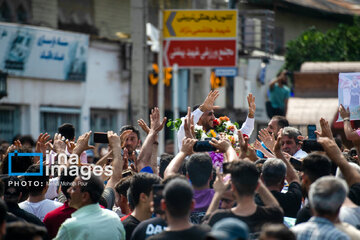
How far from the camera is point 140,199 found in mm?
7121

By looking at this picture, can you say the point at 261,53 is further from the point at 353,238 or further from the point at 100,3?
the point at 353,238

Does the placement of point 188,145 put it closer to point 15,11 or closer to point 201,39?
point 201,39

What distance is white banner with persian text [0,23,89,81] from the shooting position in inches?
819

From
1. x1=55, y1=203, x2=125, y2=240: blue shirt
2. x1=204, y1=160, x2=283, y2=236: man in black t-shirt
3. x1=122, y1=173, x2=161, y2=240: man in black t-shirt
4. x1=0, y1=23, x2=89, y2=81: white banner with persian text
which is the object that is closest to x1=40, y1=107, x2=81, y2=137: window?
x1=0, y1=23, x2=89, y2=81: white banner with persian text

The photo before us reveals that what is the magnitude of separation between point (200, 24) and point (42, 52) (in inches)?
163

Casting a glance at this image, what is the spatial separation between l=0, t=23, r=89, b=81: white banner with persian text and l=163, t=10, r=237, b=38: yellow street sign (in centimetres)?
272

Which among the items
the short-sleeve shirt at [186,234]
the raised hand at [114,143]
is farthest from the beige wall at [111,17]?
the short-sleeve shirt at [186,234]

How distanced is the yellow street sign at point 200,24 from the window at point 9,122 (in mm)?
4315

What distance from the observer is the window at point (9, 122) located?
2089cm

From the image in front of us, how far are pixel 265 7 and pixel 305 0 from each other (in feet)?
12.2

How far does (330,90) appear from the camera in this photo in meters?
18.6

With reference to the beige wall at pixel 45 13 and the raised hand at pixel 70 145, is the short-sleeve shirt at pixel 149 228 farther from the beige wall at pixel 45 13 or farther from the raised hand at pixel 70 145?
the beige wall at pixel 45 13

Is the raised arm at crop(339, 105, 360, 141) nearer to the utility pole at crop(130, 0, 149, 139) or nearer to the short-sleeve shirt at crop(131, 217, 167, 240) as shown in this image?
the short-sleeve shirt at crop(131, 217, 167, 240)

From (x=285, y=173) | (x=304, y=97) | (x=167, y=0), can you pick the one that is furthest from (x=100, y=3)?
(x=285, y=173)
